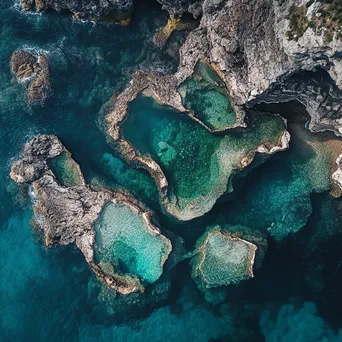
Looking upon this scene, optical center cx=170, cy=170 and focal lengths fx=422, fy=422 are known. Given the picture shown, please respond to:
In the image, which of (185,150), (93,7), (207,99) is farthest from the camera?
(93,7)

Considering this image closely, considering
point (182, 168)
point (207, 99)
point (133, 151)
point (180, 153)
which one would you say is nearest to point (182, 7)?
point (207, 99)

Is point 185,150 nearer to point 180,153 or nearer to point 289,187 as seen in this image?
point 180,153

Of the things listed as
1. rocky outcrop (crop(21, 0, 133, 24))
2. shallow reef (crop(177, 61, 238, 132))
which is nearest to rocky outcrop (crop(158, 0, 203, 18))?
rocky outcrop (crop(21, 0, 133, 24))

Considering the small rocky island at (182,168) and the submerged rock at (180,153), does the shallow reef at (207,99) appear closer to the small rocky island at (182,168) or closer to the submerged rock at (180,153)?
the small rocky island at (182,168)

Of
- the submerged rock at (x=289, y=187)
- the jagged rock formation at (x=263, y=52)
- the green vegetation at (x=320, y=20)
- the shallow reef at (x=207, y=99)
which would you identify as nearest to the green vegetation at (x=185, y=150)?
the shallow reef at (x=207, y=99)

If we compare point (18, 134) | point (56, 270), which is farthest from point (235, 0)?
point (56, 270)

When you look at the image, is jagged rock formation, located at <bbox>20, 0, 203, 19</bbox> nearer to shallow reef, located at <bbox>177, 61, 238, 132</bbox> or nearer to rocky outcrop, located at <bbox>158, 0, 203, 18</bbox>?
rocky outcrop, located at <bbox>158, 0, 203, 18</bbox>
